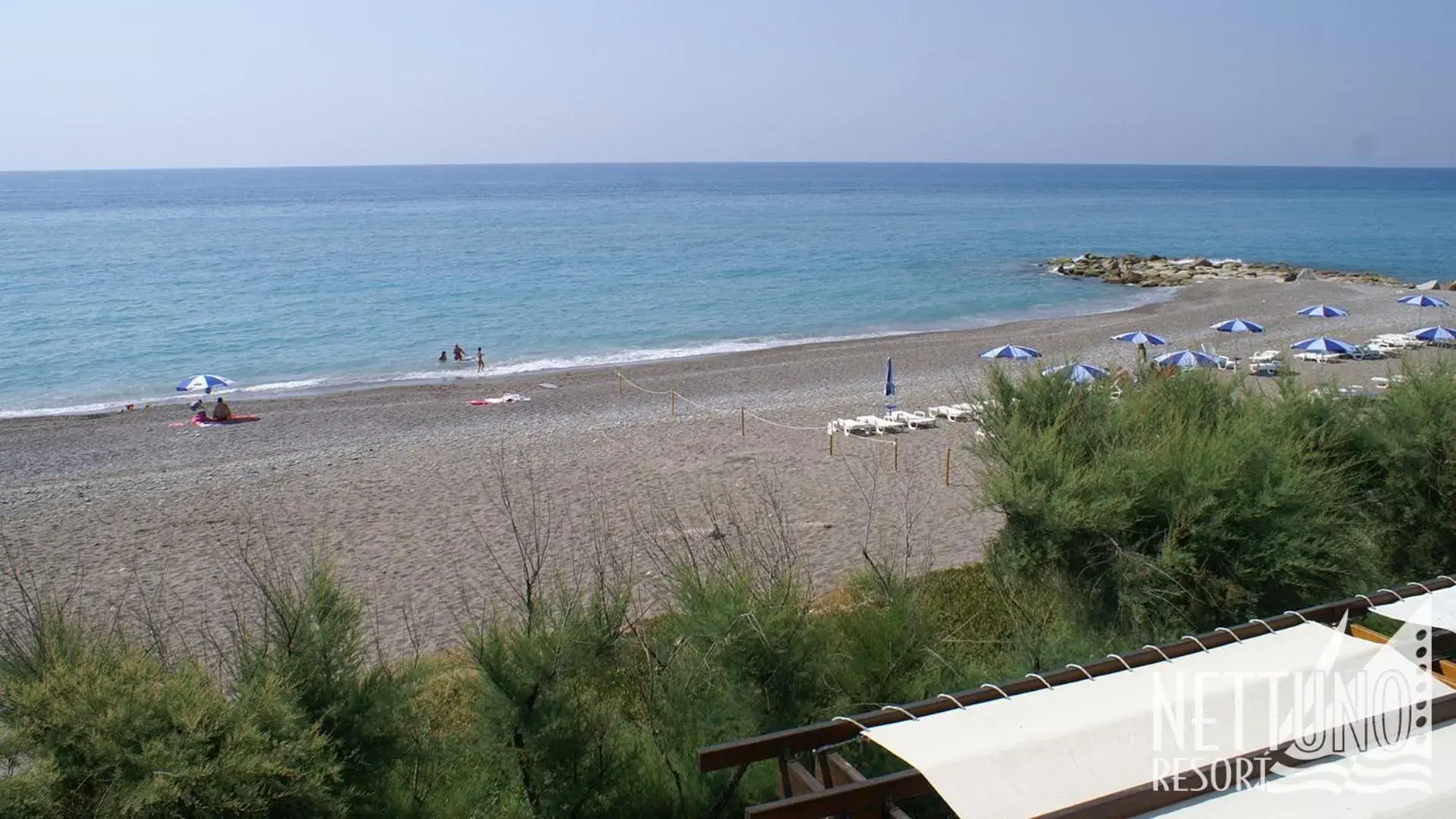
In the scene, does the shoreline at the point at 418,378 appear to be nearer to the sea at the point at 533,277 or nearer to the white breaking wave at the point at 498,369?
the white breaking wave at the point at 498,369

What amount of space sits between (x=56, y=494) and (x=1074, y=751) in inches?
735

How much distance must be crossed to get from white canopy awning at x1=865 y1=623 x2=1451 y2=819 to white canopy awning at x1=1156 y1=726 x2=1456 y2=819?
0.75 ft

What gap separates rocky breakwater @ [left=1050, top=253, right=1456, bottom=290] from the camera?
52.8 m

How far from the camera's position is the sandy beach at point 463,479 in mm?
13258

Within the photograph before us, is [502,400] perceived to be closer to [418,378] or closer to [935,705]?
[418,378]

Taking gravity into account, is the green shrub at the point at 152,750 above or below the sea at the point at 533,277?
above

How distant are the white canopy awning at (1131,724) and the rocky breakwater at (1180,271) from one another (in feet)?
170

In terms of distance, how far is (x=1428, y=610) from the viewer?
5414 mm

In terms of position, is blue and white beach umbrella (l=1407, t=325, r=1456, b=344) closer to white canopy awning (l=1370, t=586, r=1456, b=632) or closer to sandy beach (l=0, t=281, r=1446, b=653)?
sandy beach (l=0, t=281, r=1446, b=653)

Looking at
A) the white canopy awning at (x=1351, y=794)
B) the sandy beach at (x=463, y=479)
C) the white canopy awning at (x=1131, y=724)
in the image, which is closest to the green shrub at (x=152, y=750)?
the sandy beach at (x=463, y=479)

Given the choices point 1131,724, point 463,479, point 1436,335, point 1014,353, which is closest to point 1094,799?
point 1131,724

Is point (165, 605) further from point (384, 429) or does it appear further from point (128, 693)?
point (384, 429)

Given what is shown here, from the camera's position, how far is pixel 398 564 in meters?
13.7

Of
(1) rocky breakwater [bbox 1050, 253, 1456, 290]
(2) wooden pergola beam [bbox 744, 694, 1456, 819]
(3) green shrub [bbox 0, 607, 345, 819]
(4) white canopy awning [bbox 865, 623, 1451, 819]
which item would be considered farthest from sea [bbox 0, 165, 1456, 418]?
(2) wooden pergola beam [bbox 744, 694, 1456, 819]
